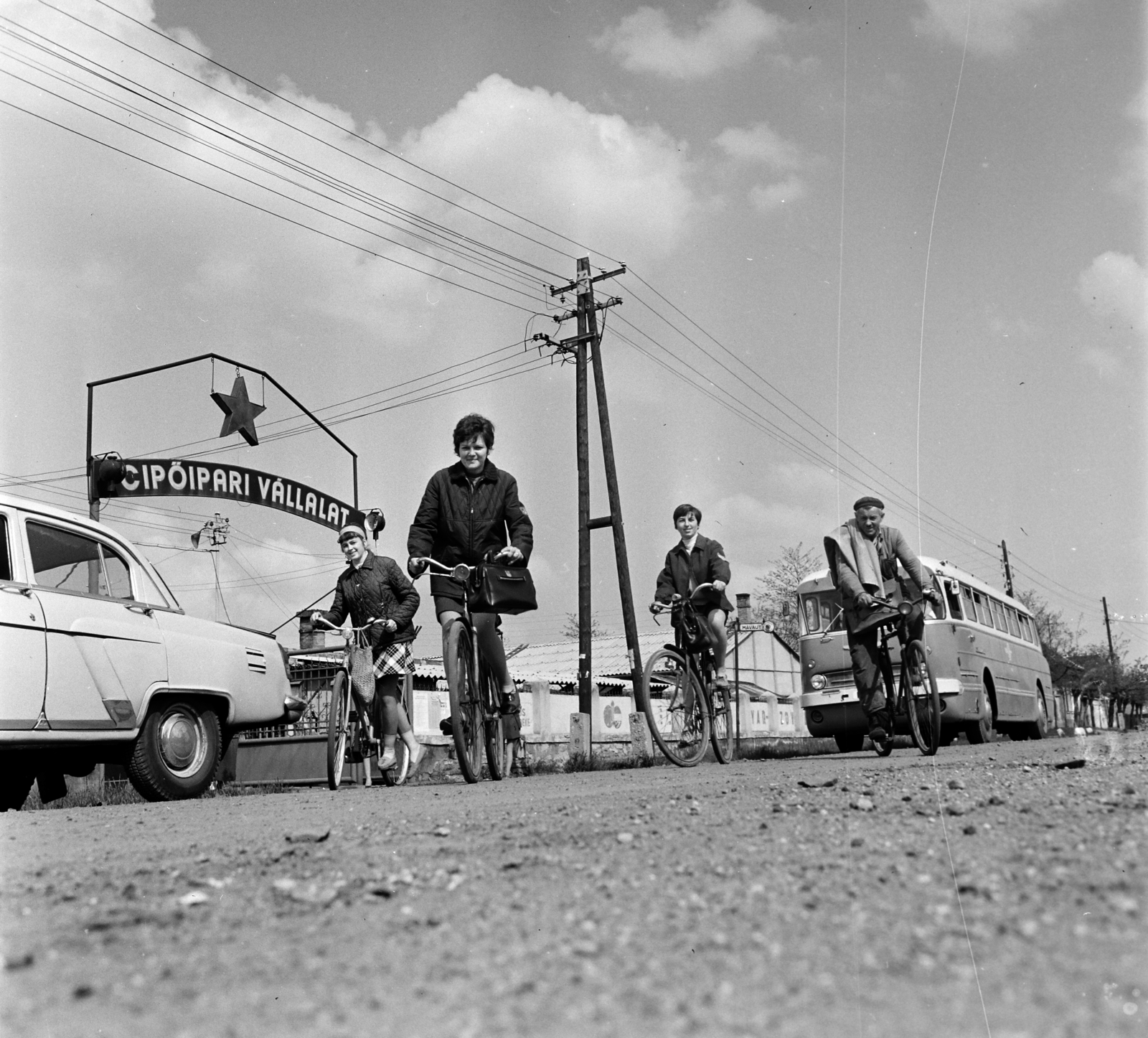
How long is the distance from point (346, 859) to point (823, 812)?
140 centimetres

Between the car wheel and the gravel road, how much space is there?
3.27 m

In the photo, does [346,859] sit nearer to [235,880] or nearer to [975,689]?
[235,880]

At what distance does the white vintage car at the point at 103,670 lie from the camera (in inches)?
229

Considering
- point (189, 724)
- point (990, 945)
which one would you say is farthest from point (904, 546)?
point (990, 945)

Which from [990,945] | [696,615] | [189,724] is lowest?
[990,945]

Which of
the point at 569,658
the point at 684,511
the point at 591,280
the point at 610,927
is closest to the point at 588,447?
the point at 591,280

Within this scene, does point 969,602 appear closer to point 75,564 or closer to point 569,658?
point 75,564

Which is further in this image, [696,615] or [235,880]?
[696,615]

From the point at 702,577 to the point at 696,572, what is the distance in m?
0.06

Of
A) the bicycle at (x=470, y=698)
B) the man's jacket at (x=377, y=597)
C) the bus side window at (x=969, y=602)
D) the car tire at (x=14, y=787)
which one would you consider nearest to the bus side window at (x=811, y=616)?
the bus side window at (x=969, y=602)

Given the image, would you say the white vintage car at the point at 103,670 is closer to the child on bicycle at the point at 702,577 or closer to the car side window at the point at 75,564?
the car side window at the point at 75,564

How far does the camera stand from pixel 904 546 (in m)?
8.34

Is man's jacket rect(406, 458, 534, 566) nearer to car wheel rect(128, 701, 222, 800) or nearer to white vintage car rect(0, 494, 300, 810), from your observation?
white vintage car rect(0, 494, 300, 810)

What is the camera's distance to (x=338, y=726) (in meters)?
7.43
